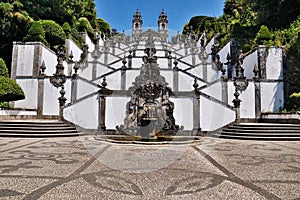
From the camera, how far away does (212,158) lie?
502 centimetres

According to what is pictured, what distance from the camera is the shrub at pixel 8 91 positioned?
1281cm

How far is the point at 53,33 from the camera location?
20.1 metres

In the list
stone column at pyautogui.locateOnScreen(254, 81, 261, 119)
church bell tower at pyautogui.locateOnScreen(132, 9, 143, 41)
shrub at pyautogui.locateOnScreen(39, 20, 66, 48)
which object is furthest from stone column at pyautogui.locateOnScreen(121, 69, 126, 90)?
church bell tower at pyautogui.locateOnScreen(132, 9, 143, 41)

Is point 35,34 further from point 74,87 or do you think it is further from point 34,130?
point 34,130

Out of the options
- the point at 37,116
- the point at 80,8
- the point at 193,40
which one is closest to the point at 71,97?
the point at 37,116

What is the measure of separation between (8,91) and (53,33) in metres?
8.73

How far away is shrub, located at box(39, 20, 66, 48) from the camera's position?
19.8m

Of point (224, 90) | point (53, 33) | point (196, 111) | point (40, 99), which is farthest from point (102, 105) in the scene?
point (53, 33)

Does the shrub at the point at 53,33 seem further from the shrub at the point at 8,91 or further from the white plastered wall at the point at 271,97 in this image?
the white plastered wall at the point at 271,97

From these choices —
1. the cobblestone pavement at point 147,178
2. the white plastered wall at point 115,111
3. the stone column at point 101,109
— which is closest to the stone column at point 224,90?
the white plastered wall at point 115,111

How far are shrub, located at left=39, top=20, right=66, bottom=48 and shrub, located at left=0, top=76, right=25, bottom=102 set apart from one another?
7875 mm

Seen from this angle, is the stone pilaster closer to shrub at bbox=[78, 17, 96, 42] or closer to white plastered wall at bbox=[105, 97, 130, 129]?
white plastered wall at bbox=[105, 97, 130, 129]

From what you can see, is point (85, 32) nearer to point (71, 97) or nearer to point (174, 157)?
point (71, 97)

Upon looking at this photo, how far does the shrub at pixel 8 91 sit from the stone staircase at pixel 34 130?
10.2 feet
